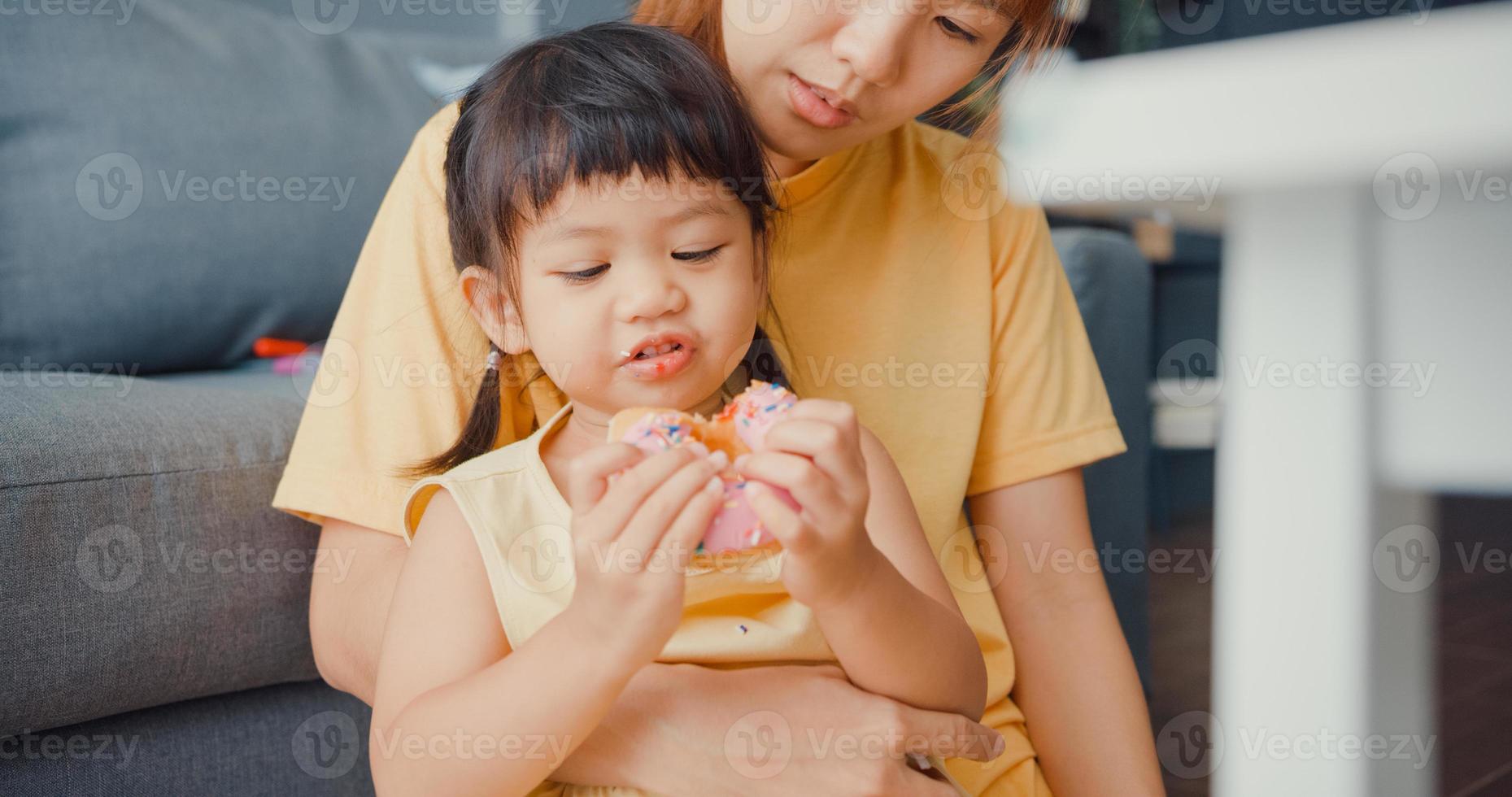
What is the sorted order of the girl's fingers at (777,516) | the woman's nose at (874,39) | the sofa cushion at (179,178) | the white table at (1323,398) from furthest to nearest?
the sofa cushion at (179,178), the woman's nose at (874,39), the white table at (1323,398), the girl's fingers at (777,516)

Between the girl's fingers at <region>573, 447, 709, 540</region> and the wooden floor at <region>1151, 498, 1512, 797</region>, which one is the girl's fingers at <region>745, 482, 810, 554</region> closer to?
the girl's fingers at <region>573, 447, 709, 540</region>

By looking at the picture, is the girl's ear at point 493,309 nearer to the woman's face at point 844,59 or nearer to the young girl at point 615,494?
the young girl at point 615,494

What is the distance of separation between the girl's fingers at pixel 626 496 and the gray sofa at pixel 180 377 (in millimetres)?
499

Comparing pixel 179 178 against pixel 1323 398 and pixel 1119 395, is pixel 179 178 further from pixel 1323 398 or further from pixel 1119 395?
pixel 1323 398

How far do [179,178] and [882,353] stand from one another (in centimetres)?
113

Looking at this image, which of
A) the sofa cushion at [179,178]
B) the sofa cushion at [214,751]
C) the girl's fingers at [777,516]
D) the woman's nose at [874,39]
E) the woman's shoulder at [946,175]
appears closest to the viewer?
the girl's fingers at [777,516]

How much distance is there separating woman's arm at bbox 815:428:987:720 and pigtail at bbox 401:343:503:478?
0.34 metres

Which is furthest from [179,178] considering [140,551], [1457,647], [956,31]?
[1457,647]

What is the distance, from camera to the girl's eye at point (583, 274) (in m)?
0.90

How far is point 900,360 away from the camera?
1176 millimetres

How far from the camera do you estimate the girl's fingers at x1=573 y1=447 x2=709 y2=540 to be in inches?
27.6

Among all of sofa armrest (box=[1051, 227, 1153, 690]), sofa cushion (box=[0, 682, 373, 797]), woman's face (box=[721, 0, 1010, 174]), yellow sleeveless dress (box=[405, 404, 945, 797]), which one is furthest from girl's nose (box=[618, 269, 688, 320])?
sofa armrest (box=[1051, 227, 1153, 690])

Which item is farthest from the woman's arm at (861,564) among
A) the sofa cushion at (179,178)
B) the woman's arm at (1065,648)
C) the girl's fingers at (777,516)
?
the sofa cushion at (179,178)

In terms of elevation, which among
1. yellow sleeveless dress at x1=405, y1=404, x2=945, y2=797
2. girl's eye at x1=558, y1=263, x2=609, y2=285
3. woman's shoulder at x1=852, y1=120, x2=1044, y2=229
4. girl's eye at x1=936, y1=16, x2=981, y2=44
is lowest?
yellow sleeveless dress at x1=405, y1=404, x2=945, y2=797
